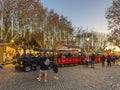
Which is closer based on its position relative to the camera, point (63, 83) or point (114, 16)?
point (63, 83)

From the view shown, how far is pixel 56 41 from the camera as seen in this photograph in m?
68.5

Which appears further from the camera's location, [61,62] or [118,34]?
[118,34]

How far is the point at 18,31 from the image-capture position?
52.0m

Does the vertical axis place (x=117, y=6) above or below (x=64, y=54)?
above

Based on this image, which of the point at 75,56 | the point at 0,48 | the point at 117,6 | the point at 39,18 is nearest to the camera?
the point at 0,48

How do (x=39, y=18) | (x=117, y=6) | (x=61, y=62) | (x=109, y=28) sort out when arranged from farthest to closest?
(x=39, y=18) < (x=109, y=28) < (x=117, y=6) < (x=61, y=62)

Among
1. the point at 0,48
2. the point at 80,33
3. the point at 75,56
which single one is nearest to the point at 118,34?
the point at 75,56

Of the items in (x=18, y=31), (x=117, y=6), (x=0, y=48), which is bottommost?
(x=0, y=48)

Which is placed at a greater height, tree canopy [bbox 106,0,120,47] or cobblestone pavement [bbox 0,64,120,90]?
tree canopy [bbox 106,0,120,47]

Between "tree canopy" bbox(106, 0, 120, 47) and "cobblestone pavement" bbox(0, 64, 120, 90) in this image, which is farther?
"tree canopy" bbox(106, 0, 120, 47)

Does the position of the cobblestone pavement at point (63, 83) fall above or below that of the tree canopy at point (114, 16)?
below

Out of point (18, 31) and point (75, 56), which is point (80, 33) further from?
point (75, 56)

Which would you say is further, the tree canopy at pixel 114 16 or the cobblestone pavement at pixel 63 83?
the tree canopy at pixel 114 16

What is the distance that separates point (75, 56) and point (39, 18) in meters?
17.5
